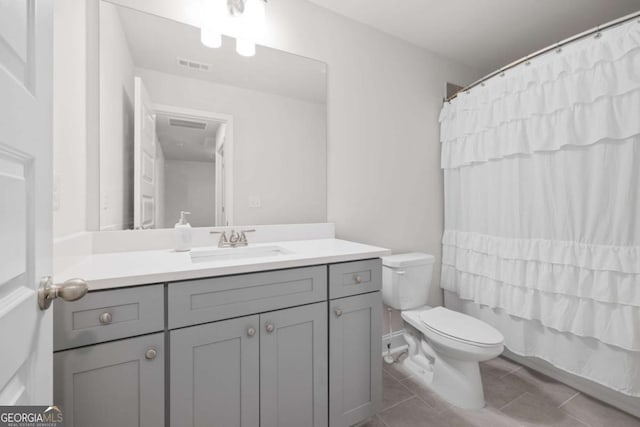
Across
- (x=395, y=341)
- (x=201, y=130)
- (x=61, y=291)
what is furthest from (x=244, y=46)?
(x=395, y=341)

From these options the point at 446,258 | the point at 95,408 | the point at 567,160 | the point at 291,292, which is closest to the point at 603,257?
the point at 567,160

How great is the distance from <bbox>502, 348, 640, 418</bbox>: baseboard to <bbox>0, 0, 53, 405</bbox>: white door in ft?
7.96

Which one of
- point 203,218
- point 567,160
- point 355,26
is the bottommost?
point 203,218

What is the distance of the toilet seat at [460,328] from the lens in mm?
1457

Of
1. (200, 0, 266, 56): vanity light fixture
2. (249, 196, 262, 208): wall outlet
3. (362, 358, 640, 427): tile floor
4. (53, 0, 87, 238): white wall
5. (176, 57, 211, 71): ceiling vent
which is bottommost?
(362, 358, 640, 427): tile floor

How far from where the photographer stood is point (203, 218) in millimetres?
1512

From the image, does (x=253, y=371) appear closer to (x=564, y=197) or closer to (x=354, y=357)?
(x=354, y=357)

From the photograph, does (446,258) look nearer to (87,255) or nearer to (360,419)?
(360,419)

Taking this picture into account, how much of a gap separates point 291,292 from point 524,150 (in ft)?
5.73

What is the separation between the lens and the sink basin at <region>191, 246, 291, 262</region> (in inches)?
54.0

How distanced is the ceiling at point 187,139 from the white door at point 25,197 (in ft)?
2.89

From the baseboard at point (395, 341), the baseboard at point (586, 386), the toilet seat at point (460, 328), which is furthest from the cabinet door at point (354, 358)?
the baseboard at point (586, 386)

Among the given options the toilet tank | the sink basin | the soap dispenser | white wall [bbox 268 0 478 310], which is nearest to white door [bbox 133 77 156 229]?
the soap dispenser

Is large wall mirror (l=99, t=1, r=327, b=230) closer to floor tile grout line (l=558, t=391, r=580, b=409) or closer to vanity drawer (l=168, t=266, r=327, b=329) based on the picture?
vanity drawer (l=168, t=266, r=327, b=329)
